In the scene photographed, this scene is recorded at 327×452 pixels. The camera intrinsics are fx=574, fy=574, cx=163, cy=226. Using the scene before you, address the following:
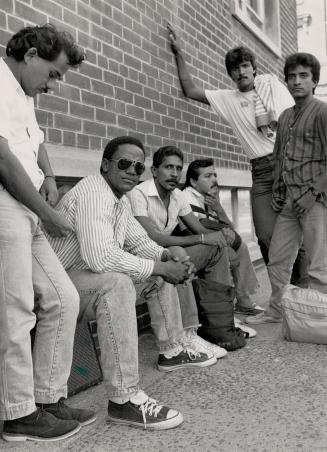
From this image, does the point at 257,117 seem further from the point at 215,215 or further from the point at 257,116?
the point at 215,215

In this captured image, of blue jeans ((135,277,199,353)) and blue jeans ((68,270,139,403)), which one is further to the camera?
blue jeans ((135,277,199,353))

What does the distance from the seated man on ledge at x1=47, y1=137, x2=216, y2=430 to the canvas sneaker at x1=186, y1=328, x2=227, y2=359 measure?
697 millimetres

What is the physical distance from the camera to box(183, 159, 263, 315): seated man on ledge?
16.0 feet

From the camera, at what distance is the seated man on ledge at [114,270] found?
272 centimetres

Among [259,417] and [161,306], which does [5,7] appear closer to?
[161,306]

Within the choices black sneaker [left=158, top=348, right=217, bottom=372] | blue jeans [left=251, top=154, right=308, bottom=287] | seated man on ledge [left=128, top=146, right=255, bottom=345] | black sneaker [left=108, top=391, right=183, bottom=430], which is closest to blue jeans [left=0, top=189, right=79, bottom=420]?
black sneaker [left=108, top=391, right=183, bottom=430]

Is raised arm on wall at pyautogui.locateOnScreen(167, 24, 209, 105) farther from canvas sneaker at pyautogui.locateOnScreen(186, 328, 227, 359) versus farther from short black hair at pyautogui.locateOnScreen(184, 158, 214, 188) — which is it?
canvas sneaker at pyautogui.locateOnScreen(186, 328, 227, 359)

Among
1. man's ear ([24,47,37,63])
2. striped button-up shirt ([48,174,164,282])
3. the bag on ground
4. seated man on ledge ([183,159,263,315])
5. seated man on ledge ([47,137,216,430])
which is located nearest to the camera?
man's ear ([24,47,37,63])

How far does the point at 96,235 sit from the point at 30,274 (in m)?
0.47

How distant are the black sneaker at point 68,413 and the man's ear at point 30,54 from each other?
157 centimetres

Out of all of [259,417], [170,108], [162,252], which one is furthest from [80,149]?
[259,417]

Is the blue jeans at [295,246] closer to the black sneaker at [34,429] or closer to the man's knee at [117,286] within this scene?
the man's knee at [117,286]

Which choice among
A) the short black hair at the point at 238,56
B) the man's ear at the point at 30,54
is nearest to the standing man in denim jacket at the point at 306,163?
Result: the short black hair at the point at 238,56

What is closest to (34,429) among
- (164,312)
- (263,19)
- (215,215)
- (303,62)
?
(164,312)
